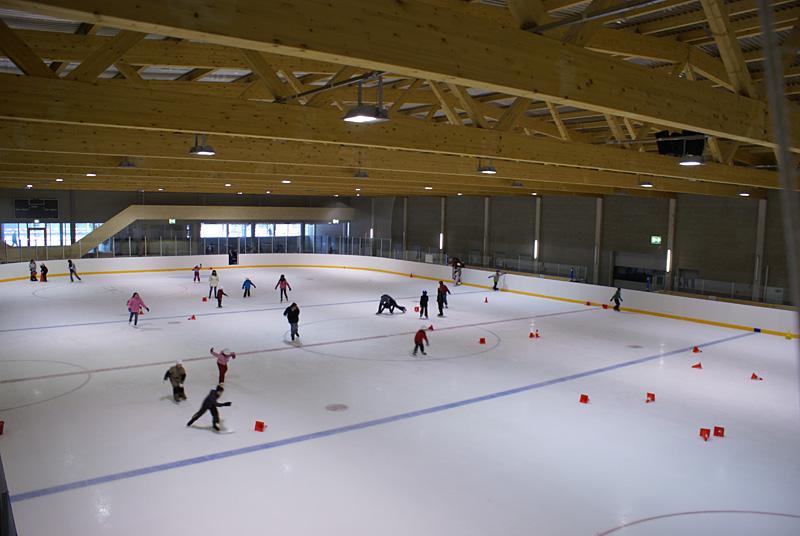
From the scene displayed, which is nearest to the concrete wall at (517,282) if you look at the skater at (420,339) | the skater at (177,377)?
the skater at (420,339)

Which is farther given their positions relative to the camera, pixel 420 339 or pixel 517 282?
pixel 517 282

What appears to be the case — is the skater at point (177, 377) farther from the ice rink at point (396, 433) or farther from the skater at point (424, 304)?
the skater at point (424, 304)

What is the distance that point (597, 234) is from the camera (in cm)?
2859

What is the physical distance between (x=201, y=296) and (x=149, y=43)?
1529 cm

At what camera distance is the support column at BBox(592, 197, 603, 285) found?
2845 cm

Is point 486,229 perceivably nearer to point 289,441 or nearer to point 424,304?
point 424,304

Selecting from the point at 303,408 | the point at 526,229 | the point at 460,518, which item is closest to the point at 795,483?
the point at 460,518

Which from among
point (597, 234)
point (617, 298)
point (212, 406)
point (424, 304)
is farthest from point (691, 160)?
point (597, 234)

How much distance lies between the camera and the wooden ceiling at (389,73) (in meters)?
4.10

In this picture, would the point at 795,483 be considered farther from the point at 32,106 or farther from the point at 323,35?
the point at 32,106

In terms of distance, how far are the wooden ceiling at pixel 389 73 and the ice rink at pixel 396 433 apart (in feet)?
14.0

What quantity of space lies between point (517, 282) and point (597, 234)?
509cm

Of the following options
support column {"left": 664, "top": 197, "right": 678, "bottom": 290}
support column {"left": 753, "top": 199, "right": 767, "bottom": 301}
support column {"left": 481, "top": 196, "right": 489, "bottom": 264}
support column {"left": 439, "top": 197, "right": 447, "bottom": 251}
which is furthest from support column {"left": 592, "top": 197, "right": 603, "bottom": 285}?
support column {"left": 439, "top": 197, "right": 447, "bottom": 251}

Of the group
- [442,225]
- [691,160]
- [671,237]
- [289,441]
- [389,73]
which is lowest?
[289,441]
